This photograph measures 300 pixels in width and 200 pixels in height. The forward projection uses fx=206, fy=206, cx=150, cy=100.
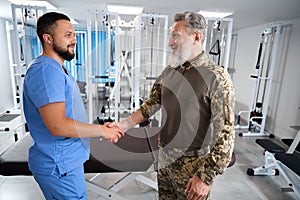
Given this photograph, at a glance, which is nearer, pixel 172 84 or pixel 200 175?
pixel 200 175

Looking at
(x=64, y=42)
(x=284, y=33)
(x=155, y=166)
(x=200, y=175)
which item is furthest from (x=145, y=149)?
(x=284, y=33)

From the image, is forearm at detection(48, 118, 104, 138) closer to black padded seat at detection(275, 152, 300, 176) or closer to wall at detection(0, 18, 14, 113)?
black padded seat at detection(275, 152, 300, 176)

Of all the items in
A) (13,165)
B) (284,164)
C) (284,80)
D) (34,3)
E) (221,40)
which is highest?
(34,3)

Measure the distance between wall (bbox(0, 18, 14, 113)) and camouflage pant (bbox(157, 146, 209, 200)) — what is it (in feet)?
16.1

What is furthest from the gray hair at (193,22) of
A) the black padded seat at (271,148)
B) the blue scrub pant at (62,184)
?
the black padded seat at (271,148)

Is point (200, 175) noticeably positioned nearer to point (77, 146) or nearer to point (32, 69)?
point (77, 146)

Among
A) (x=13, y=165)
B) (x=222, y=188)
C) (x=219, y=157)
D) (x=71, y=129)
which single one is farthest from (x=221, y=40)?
(x=13, y=165)

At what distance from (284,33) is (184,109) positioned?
11.9 feet

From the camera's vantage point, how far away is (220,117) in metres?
0.92

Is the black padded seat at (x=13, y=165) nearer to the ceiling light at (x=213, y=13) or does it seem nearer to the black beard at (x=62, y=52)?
→ the black beard at (x=62, y=52)

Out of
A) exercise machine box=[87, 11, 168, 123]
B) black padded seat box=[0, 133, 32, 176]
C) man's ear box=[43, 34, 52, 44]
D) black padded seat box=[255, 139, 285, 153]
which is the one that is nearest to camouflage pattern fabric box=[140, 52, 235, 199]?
man's ear box=[43, 34, 52, 44]

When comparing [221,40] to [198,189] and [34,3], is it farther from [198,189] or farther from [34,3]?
[198,189]

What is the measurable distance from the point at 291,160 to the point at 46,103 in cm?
226

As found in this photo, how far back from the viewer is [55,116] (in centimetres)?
93
